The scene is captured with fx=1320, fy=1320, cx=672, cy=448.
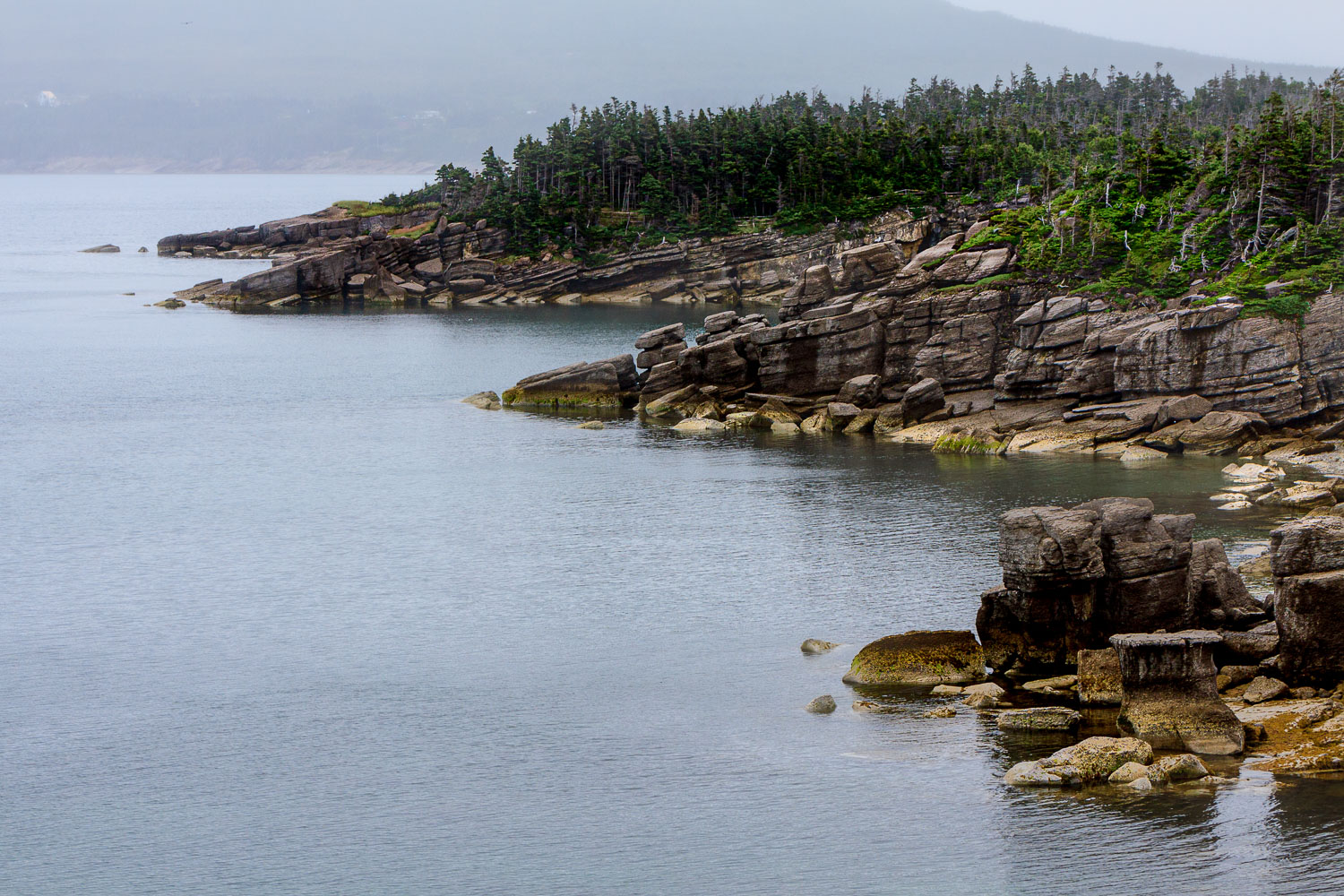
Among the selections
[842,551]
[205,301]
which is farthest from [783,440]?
[205,301]

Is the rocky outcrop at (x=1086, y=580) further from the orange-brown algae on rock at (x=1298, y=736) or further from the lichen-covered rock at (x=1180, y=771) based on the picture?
the lichen-covered rock at (x=1180, y=771)

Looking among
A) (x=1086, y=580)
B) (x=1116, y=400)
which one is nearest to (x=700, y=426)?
(x=1116, y=400)

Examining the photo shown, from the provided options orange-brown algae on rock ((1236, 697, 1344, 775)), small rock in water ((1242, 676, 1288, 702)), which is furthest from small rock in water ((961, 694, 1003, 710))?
small rock in water ((1242, 676, 1288, 702))

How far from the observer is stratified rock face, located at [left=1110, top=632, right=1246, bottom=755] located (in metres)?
40.7

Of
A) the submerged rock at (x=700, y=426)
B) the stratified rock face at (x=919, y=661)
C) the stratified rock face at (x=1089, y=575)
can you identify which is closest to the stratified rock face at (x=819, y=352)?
the submerged rock at (x=700, y=426)

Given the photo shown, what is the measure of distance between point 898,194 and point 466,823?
155m

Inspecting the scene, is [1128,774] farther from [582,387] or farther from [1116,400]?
Result: [582,387]

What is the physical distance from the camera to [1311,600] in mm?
43719

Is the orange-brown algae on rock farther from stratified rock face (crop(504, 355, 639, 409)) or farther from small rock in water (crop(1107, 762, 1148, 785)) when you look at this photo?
stratified rock face (crop(504, 355, 639, 409))

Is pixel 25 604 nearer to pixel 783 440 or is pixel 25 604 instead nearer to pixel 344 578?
pixel 344 578

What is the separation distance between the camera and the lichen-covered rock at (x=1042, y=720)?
141 ft

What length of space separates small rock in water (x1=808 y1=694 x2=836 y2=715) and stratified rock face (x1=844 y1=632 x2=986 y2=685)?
9.59ft

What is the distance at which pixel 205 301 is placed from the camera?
194 m

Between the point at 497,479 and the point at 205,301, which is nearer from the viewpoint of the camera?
the point at 497,479
